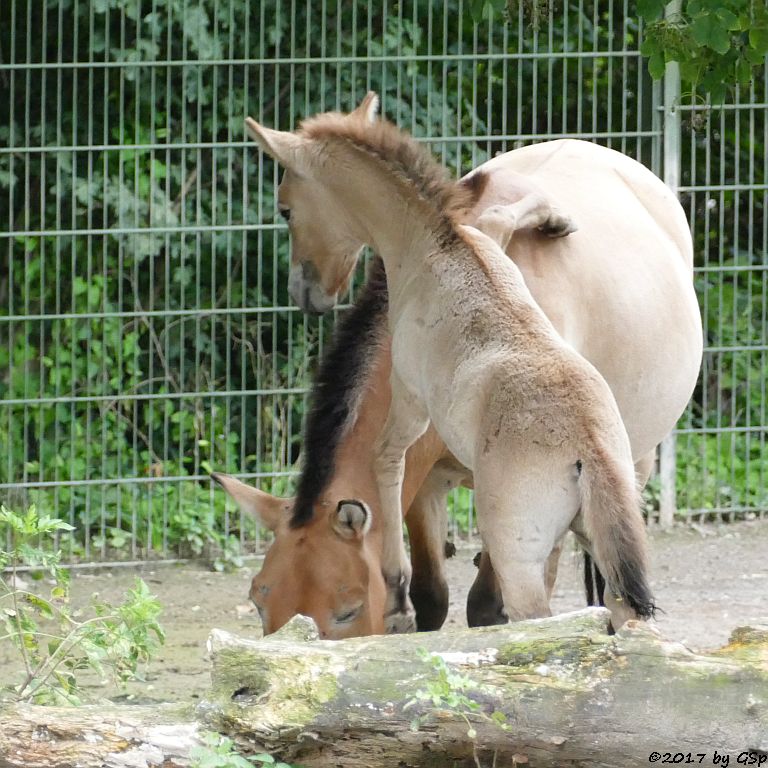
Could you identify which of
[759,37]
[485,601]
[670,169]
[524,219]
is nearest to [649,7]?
[759,37]

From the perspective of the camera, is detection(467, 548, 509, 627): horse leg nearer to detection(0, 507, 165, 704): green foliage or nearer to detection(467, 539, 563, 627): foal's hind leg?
detection(467, 539, 563, 627): foal's hind leg

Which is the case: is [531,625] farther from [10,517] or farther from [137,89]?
[137,89]

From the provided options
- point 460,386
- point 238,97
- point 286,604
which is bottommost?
point 286,604

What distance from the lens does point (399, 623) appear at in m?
4.44

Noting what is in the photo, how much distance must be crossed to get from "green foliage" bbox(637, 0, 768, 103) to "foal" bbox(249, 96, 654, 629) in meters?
0.92

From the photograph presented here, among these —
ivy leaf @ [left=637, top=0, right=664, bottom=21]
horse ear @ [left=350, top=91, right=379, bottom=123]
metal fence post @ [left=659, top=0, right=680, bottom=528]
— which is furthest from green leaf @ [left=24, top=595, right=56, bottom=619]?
metal fence post @ [left=659, top=0, right=680, bottom=528]

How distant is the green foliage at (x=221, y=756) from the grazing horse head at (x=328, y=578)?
1.24m

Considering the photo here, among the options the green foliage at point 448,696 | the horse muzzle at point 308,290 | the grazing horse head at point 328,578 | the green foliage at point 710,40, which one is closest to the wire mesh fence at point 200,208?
the horse muzzle at point 308,290

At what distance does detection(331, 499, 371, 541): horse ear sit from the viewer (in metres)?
4.27

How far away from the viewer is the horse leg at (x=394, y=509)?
4.32 m

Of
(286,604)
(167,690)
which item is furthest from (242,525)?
(286,604)

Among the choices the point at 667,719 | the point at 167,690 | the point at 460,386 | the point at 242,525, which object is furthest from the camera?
the point at 242,525

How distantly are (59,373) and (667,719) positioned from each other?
500cm

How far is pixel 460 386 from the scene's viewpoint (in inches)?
145
